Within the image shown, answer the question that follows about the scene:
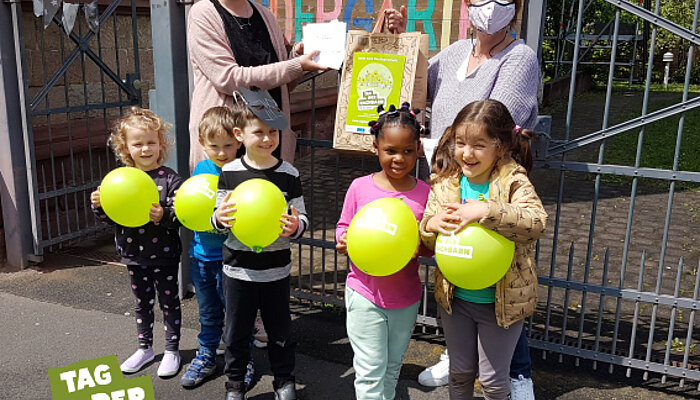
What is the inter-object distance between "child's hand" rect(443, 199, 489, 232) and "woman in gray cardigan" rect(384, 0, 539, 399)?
1.99 ft

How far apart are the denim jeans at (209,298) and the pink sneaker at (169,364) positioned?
8.0 inches

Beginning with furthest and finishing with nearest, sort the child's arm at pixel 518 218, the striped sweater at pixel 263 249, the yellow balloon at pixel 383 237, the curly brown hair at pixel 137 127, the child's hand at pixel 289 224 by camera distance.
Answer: the curly brown hair at pixel 137 127 < the striped sweater at pixel 263 249 < the child's hand at pixel 289 224 < the yellow balloon at pixel 383 237 < the child's arm at pixel 518 218

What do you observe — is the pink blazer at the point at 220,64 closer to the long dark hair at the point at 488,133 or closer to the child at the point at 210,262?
the child at the point at 210,262

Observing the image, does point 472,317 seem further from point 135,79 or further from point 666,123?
point 666,123

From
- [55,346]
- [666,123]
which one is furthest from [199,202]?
[666,123]

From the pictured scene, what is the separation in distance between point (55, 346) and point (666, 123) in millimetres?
17658

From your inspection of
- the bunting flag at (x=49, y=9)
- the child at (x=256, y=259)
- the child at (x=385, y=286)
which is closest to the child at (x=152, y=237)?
the child at (x=256, y=259)

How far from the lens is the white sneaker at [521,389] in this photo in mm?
2926

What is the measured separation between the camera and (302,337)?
3.96 metres

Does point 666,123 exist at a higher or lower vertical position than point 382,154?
lower

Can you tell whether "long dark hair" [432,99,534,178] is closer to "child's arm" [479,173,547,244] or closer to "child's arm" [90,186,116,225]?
"child's arm" [479,173,547,244]

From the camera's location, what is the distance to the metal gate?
17.1ft

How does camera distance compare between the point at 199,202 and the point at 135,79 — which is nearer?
the point at 199,202

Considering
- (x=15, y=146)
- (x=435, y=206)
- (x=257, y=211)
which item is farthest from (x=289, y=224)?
(x=15, y=146)
